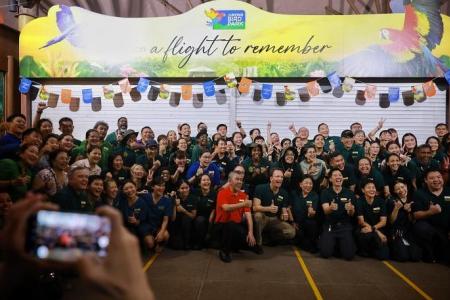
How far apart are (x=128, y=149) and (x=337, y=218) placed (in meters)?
3.91

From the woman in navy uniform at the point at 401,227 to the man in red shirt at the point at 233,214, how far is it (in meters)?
2.07

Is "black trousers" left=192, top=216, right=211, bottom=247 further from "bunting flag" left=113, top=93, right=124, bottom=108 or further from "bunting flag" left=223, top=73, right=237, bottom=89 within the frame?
"bunting flag" left=113, top=93, right=124, bottom=108

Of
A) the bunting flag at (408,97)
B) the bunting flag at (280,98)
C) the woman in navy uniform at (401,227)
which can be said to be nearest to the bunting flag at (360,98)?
the bunting flag at (408,97)

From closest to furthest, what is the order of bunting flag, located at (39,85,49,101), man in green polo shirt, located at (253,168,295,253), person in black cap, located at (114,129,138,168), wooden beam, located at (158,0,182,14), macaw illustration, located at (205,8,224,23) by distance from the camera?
man in green polo shirt, located at (253,168,295,253) → person in black cap, located at (114,129,138,168) → macaw illustration, located at (205,8,224,23) → bunting flag, located at (39,85,49,101) → wooden beam, located at (158,0,182,14)

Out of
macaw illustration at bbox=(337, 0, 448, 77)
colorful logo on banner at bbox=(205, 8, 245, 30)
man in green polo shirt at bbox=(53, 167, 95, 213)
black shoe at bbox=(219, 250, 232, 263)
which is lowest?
black shoe at bbox=(219, 250, 232, 263)

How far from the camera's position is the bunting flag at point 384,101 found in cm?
935

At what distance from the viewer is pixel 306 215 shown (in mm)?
6207

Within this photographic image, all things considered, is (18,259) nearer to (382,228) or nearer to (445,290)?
(445,290)

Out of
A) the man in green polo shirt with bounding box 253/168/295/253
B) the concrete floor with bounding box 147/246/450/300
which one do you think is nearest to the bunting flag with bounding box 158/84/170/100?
the man in green polo shirt with bounding box 253/168/295/253

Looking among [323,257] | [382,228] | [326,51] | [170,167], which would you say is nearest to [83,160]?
[170,167]

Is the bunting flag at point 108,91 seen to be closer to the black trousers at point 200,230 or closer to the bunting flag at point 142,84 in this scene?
the bunting flag at point 142,84

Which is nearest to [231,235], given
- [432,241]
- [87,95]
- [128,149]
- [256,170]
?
[256,170]

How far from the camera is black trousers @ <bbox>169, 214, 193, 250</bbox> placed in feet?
19.8

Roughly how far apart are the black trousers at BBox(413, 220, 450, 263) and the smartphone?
5519mm
